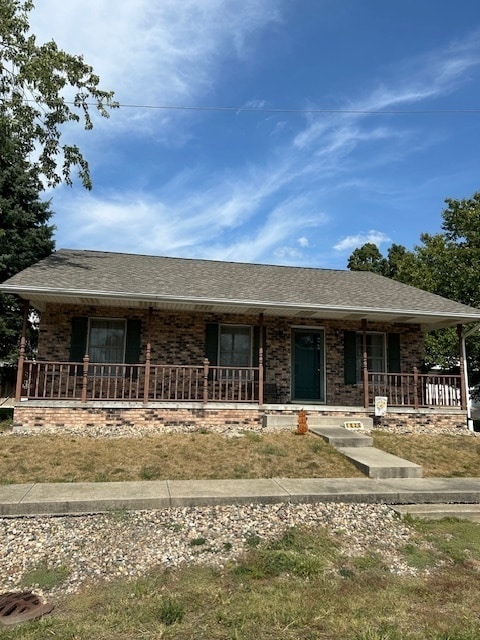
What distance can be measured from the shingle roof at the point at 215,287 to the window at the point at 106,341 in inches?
51.4

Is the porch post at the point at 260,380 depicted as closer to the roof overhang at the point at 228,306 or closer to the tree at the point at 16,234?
the roof overhang at the point at 228,306

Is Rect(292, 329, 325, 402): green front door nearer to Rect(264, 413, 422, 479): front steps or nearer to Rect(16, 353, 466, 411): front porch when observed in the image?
Rect(16, 353, 466, 411): front porch

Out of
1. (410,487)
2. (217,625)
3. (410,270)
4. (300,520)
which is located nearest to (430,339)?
(410,270)

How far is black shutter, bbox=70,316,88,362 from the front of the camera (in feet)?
37.9

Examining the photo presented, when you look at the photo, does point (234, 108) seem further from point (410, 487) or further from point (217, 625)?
point (217, 625)

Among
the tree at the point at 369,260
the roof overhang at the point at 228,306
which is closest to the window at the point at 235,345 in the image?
the roof overhang at the point at 228,306

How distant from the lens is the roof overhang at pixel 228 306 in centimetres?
1014

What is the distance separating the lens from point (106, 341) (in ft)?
39.4

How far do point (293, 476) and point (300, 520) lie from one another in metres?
1.78

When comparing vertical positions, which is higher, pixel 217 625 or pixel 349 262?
pixel 349 262

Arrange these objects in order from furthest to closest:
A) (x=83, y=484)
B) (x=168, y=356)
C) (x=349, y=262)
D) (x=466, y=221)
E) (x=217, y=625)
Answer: (x=349, y=262) < (x=466, y=221) < (x=168, y=356) < (x=83, y=484) < (x=217, y=625)

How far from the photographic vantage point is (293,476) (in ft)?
23.0

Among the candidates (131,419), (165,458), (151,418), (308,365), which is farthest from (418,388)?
(165,458)

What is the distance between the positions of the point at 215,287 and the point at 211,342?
1.45m
